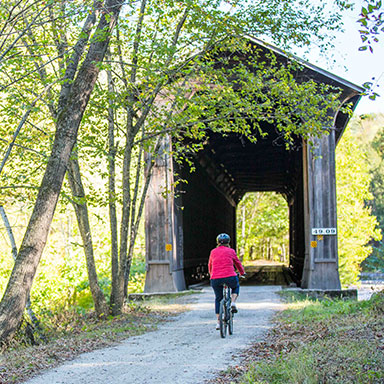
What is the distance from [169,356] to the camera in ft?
22.4

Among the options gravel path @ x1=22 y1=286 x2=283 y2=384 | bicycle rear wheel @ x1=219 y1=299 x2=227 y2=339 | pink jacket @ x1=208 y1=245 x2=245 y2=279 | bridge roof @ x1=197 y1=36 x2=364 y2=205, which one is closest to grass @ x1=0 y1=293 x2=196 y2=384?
gravel path @ x1=22 y1=286 x2=283 y2=384

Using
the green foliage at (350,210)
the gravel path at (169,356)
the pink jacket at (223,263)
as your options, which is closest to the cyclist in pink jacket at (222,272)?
the pink jacket at (223,263)

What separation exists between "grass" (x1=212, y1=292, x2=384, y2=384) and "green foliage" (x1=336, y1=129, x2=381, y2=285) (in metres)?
21.9

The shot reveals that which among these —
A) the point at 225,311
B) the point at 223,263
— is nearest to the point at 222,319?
the point at 225,311

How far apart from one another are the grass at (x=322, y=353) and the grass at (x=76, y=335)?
220cm

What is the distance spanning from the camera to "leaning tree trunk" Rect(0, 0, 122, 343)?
726cm

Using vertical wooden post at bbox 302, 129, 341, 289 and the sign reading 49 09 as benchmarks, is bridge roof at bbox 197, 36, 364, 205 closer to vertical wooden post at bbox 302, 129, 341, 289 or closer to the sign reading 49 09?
vertical wooden post at bbox 302, 129, 341, 289

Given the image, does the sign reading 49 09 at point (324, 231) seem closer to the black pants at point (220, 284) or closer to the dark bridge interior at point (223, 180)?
the dark bridge interior at point (223, 180)

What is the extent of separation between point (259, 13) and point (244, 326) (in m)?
5.56

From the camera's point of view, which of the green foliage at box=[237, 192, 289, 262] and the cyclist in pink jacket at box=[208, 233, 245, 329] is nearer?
the cyclist in pink jacket at box=[208, 233, 245, 329]

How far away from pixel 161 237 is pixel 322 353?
10.5m

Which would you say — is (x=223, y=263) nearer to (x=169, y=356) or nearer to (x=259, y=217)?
(x=169, y=356)

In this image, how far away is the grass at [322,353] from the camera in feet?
15.9

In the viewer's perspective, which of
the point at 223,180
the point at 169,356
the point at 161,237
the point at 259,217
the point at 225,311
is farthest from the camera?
the point at 259,217
